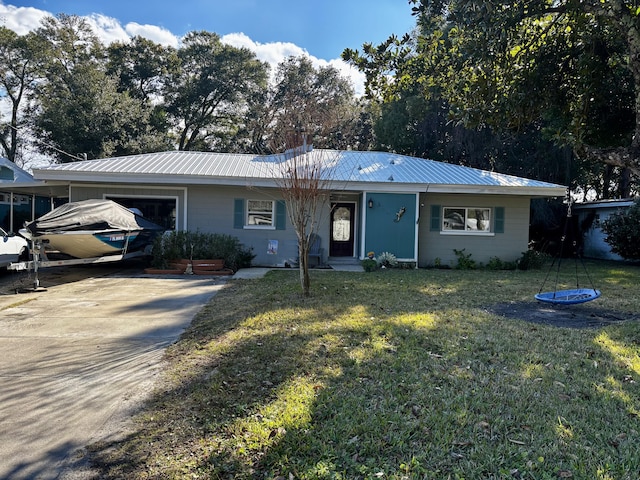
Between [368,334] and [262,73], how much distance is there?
30.4 metres

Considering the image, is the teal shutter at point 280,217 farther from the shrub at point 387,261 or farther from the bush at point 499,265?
the bush at point 499,265

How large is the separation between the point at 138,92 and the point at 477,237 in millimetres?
28501

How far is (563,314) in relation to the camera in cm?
693

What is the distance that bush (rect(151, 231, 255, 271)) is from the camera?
1181cm

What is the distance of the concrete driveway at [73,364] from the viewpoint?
2.87 m

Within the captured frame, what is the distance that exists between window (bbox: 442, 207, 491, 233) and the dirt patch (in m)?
6.46

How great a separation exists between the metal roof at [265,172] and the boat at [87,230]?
1.95 metres

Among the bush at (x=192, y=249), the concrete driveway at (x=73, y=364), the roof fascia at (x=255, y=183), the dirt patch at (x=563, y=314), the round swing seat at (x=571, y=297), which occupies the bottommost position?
the concrete driveway at (x=73, y=364)

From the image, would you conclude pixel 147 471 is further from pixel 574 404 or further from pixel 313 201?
pixel 313 201

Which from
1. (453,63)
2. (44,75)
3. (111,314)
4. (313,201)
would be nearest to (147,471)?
(111,314)

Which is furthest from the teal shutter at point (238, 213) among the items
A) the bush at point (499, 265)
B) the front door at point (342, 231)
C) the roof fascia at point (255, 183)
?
the bush at point (499, 265)

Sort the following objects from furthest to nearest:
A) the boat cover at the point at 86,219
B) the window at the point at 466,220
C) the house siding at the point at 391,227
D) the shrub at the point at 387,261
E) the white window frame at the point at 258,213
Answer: the window at the point at 466,220 < the white window frame at the point at 258,213 < the house siding at the point at 391,227 < the shrub at the point at 387,261 < the boat cover at the point at 86,219

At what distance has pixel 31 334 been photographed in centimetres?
532

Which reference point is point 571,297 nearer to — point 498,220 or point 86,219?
point 498,220
